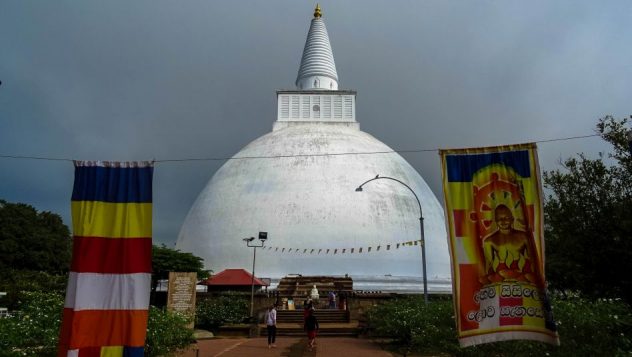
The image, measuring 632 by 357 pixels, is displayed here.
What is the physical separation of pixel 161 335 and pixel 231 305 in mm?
13915

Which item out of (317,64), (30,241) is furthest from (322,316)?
(30,241)

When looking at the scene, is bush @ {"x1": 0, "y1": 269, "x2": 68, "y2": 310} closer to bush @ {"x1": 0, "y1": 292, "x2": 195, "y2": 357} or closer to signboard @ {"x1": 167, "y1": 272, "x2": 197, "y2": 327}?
signboard @ {"x1": 167, "y1": 272, "x2": 197, "y2": 327}

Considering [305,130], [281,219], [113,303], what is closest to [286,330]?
[281,219]

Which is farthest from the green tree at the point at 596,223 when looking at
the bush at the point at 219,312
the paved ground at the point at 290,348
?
the bush at the point at 219,312

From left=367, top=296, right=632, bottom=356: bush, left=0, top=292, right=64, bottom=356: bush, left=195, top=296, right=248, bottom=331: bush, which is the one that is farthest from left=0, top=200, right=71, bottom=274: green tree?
left=367, top=296, right=632, bottom=356: bush

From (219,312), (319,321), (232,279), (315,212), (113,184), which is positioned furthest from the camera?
(315,212)

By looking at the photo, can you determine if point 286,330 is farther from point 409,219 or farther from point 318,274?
point 409,219

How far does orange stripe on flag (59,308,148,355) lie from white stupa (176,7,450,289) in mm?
21668

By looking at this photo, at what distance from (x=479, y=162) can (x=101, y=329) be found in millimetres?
5635

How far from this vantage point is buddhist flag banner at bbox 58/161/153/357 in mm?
6469

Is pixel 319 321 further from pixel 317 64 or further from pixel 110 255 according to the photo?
pixel 317 64

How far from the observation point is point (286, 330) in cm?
2064

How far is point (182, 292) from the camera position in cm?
1830

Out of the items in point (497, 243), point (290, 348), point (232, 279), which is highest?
point (497, 243)
